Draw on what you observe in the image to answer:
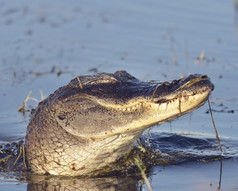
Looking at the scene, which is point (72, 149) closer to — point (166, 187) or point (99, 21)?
point (166, 187)

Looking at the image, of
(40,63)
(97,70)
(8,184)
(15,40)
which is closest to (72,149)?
(8,184)

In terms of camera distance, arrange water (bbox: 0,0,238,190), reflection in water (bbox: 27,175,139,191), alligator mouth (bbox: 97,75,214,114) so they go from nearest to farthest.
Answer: alligator mouth (bbox: 97,75,214,114), reflection in water (bbox: 27,175,139,191), water (bbox: 0,0,238,190)

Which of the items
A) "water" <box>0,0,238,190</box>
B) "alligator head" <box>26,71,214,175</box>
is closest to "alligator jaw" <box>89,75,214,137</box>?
"alligator head" <box>26,71,214,175</box>

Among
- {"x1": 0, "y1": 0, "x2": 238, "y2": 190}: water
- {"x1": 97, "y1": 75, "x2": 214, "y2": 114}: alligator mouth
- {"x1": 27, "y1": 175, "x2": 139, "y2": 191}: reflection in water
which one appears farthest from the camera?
{"x1": 0, "y1": 0, "x2": 238, "y2": 190}: water

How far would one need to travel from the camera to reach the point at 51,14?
1255 cm

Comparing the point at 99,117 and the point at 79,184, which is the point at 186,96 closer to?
the point at 99,117

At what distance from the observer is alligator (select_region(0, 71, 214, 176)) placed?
4.16m

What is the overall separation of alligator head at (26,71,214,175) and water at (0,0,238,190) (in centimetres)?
27

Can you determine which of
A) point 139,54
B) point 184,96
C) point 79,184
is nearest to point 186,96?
point 184,96

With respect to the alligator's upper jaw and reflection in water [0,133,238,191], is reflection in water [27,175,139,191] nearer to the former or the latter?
reflection in water [0,133,238,191]

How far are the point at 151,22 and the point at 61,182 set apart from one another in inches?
286

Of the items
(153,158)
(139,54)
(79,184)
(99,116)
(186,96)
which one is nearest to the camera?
(186,96)

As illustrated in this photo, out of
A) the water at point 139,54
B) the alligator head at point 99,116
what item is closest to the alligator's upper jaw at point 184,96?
the alligator head at point 99,116

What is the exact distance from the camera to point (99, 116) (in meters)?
4.46
